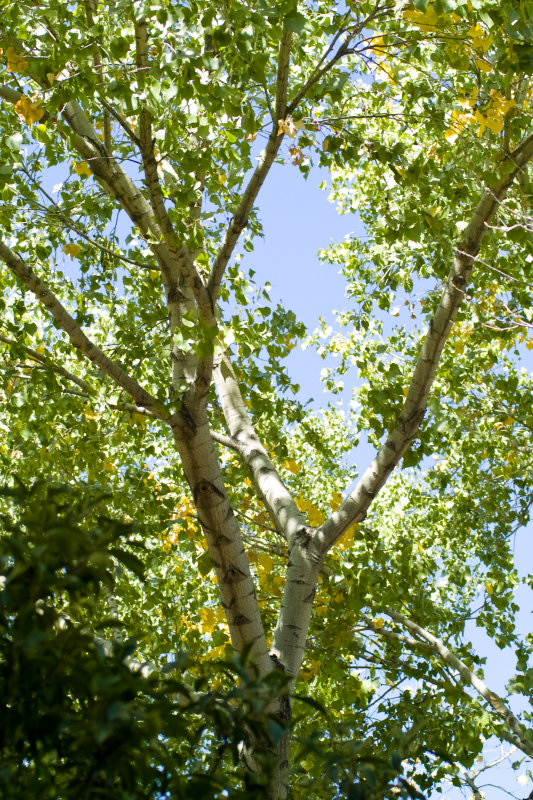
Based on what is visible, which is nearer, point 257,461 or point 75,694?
point 75,694

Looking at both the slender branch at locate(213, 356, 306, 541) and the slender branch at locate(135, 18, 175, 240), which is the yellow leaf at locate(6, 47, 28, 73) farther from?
the slender branch at locate(213, 356, 306, 541)

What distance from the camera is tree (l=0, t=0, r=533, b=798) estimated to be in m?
2.97

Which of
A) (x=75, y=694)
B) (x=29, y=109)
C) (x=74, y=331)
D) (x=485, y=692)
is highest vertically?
(x=29, y=109)

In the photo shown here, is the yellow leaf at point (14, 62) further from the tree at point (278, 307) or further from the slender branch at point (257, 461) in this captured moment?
the slender branch at point (257, 461)

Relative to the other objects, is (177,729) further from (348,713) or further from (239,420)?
(348,713)

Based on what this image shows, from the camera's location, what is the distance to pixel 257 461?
3.97 metres

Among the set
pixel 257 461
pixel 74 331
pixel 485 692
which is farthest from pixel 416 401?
pixel 485 692

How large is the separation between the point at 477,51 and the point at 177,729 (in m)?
2.84

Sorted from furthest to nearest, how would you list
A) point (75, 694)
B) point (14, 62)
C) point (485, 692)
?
point (485, 692), point (14, 62), point (75, 694)

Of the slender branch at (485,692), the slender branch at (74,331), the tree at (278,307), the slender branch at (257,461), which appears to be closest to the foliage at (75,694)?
the tree at (278,307)

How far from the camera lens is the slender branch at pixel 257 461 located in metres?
3.64

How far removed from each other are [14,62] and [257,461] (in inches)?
82.5

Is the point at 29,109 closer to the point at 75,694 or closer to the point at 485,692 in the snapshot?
the point at 75,694

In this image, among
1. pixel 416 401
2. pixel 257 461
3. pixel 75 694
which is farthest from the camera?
pixel 257 461
